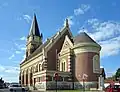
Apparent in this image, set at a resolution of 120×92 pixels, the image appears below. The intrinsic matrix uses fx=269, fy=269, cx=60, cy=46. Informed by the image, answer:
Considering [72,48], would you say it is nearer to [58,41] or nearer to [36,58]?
[58,41]

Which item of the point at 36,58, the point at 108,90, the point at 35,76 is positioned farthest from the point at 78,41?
the point at 108,90

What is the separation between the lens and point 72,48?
59.8 m

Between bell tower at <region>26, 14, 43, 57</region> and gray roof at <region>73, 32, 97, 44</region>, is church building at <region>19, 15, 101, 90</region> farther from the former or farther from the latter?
bell tower at <region>26, 14, 43, 57</region>

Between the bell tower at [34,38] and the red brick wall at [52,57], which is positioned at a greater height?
the bell tower at [34,38]

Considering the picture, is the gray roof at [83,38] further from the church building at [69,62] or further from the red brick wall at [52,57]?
the red brick wall at [52,57]

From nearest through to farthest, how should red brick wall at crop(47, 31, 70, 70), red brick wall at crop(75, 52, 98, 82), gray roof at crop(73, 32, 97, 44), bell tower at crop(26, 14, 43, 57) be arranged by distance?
1. red brick wall at crop(75, 52, 98, 82)
2. gray roof at crop(73, 32, 97, 44)
3. red brick wall at crop(47, 31, 70, 70)
4. bell tower at crop(26, 14, 43, 57)

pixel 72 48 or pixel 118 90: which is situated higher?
pixel 72 48

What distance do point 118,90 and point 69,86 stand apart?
94.2 feet

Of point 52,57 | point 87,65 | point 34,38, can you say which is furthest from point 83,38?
point 34,38

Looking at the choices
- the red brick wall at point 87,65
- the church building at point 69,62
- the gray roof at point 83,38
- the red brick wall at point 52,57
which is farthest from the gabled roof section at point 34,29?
the red brick wall at point 87,65

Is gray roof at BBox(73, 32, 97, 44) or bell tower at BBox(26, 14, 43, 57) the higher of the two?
bell tower at BBox(26, 14, 43, 57)

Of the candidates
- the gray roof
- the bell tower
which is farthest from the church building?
the bell tower

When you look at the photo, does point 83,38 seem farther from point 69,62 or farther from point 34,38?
point 34,38

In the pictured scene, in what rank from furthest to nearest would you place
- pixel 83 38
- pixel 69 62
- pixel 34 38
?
pixel 34 38 → pixel 69 62 → pixel 83 38
